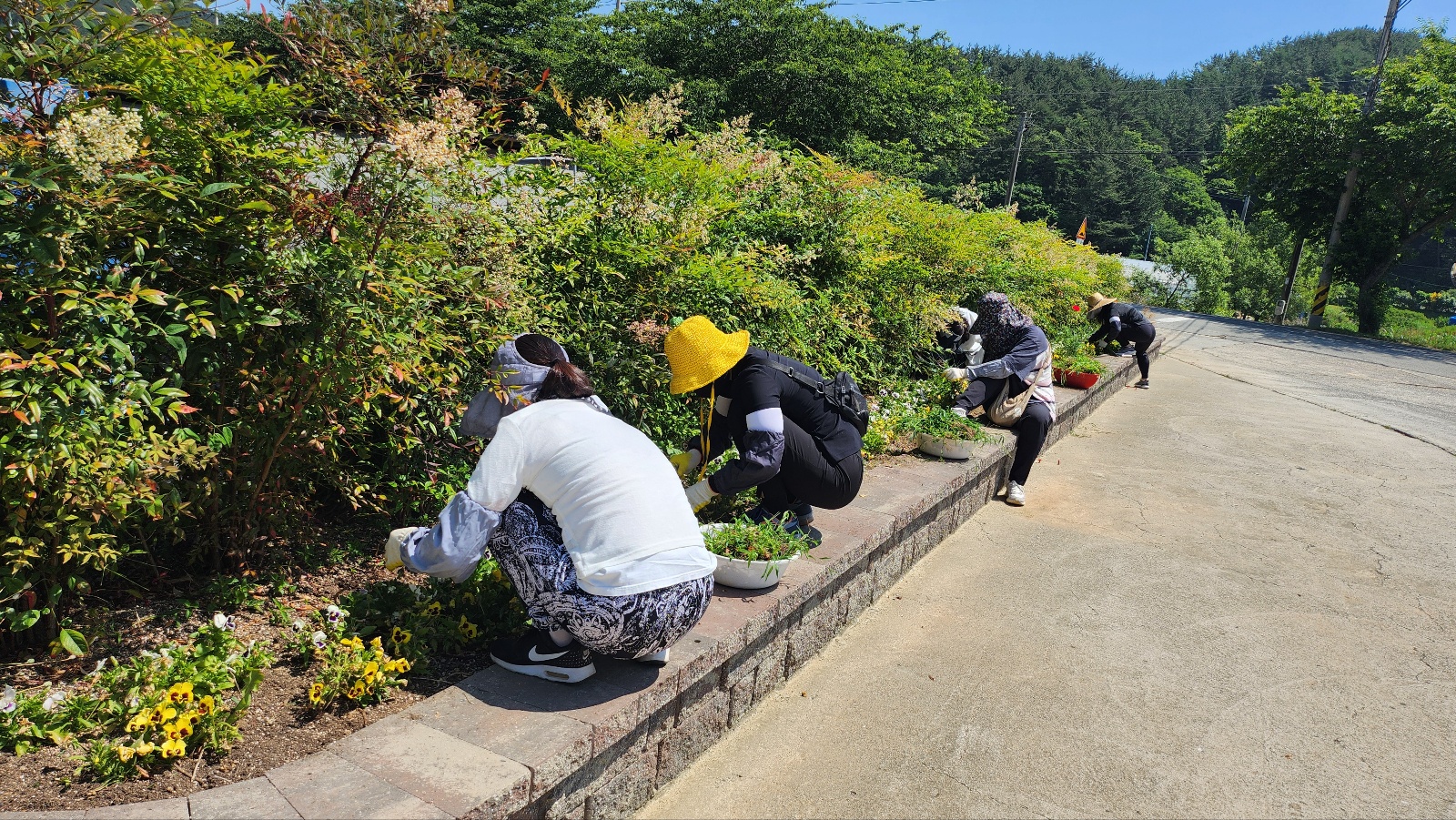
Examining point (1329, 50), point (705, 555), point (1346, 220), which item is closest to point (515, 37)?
point (1346, 220)

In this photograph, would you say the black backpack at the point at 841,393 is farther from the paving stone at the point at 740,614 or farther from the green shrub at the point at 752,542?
the paving stone at the point at 740,614

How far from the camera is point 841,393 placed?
4141mm

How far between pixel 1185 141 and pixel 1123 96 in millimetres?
8560

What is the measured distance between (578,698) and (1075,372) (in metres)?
7.38

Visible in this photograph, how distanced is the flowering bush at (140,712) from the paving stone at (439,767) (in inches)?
12.5

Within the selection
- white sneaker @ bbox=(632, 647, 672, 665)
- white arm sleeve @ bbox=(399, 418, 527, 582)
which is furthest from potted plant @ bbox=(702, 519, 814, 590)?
white arm sleeve @ bbox=(399, 418, 527, 582)

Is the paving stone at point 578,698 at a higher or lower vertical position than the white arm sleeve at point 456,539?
lower

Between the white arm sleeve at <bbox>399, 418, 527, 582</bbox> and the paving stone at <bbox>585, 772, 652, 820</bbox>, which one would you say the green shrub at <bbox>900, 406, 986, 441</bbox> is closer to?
the paving stone at <bbox>585, 772, 652, 820</bbox>

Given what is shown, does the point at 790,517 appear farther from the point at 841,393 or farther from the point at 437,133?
the point at 437,133

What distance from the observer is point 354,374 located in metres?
2.74

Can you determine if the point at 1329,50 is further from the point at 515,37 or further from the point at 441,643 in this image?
the point at 441,643

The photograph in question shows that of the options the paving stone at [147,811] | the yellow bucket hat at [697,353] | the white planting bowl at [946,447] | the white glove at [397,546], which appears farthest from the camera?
the white planting bowl at [946,447]

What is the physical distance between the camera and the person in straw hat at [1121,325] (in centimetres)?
1118

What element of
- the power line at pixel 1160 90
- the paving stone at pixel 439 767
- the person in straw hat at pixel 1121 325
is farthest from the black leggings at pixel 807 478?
the power line at pixel 1160 90
